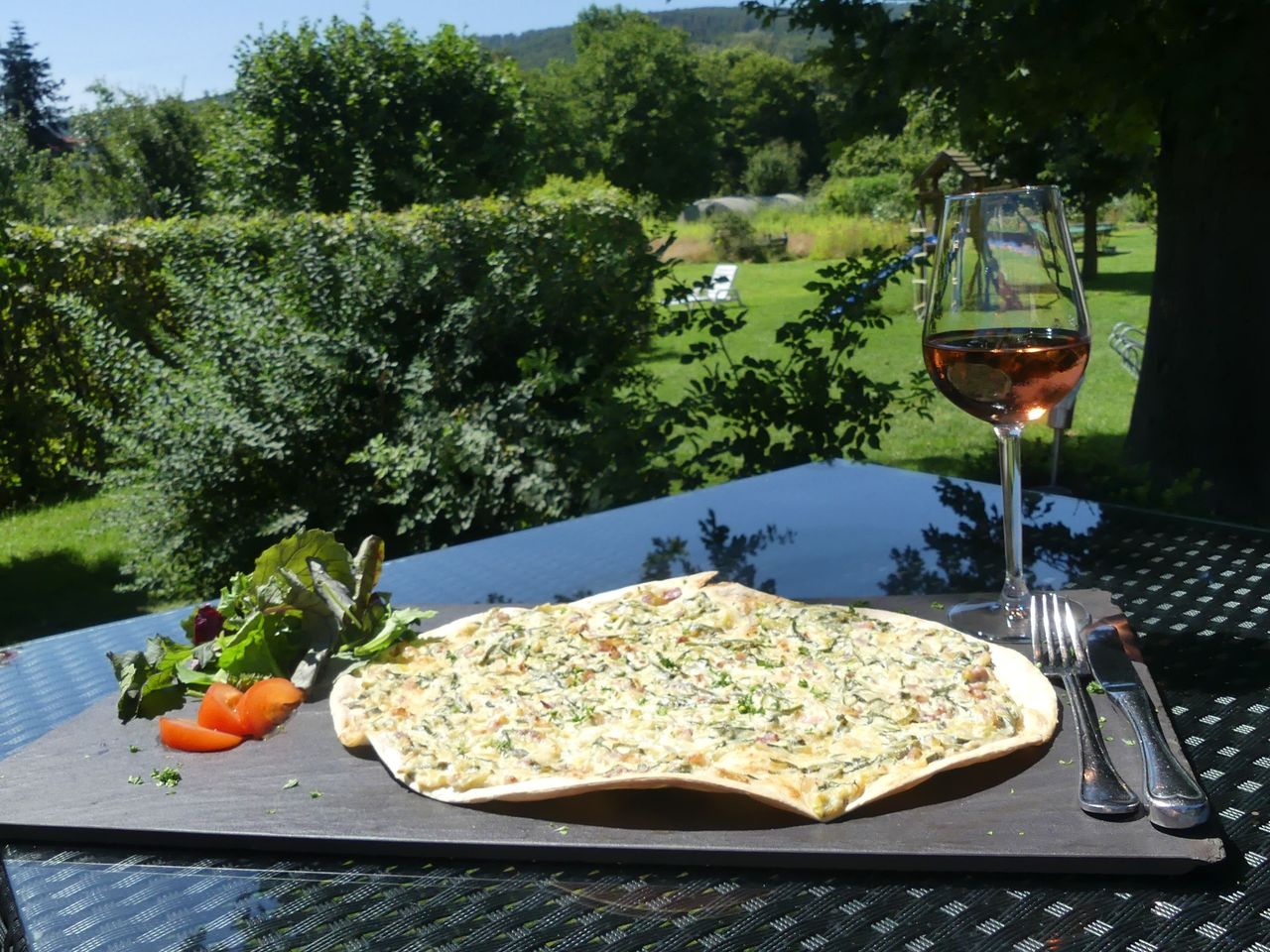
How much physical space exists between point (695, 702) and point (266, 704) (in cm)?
49

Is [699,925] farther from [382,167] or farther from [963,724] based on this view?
[382,167]

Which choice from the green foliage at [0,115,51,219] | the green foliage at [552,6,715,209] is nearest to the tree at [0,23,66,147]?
the green foliage at [552,6,715,209]

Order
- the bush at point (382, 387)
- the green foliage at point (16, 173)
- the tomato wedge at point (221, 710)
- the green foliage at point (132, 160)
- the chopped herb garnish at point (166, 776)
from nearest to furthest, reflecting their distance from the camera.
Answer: the chopped herb garnish at point (166, 776)
the tomato wedge at point (221, 710)
the bush at point (382, 387)
the green foliage at point (16, 173)
the green foliage at point (132, 160)

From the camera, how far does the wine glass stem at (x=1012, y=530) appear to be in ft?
4.85

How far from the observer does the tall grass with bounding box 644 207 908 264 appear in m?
28.6

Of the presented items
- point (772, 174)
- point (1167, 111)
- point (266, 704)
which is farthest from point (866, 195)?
point (266, 704)

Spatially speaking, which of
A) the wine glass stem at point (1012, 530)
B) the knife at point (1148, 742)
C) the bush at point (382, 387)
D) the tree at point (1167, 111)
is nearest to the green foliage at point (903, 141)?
the tree at point (1167, 111)

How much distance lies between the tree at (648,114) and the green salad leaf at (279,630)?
57.2 metres

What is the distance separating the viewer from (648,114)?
61.2 meters

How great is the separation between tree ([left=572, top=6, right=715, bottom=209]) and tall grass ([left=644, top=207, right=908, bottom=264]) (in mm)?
19898

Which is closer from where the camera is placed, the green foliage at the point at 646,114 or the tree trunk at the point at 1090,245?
the tree trunk at the point at 1090,245

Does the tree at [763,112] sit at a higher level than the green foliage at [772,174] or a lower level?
higher

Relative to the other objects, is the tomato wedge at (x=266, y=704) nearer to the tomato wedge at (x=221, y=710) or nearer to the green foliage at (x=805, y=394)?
the tomato wedge at (x=221, y=710)

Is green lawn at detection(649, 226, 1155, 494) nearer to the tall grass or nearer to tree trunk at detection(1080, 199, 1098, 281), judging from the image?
tree trunk at detection(1080, 199, 1098, 281)
